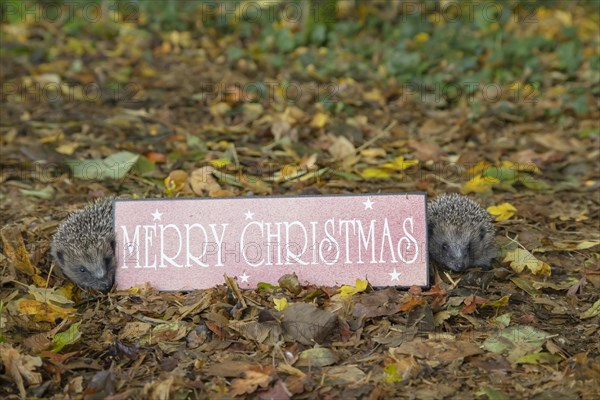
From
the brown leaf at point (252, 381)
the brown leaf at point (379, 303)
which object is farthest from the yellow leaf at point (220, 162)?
the brown leaf at point (252, 381)

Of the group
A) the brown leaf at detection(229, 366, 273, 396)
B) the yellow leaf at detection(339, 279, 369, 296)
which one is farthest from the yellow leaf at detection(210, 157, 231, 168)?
the brown leaf at detection(229, 366, 273, 396)

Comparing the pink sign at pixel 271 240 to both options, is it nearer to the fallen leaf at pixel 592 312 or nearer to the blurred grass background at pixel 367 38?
the fallen leaf at pixel 592 312

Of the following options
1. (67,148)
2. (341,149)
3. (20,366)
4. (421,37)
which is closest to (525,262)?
(341,149)

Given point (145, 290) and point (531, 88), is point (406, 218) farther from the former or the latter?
point (531, 88)

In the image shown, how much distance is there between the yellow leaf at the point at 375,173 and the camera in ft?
23.6

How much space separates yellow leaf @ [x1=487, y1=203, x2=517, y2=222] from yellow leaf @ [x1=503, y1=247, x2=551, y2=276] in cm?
65

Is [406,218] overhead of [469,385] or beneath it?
overhead

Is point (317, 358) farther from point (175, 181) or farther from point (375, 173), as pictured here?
point (375, 173)

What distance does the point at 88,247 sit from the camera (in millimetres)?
5289

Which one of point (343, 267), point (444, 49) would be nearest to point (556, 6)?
point (444, 49)

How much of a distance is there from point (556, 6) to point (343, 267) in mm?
9617

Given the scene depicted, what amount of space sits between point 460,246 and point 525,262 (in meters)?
0.53

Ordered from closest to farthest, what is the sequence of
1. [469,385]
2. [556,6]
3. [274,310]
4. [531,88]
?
[469,385]
[274,310]
[531,88]
[556,6]

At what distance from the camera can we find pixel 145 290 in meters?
5.07
